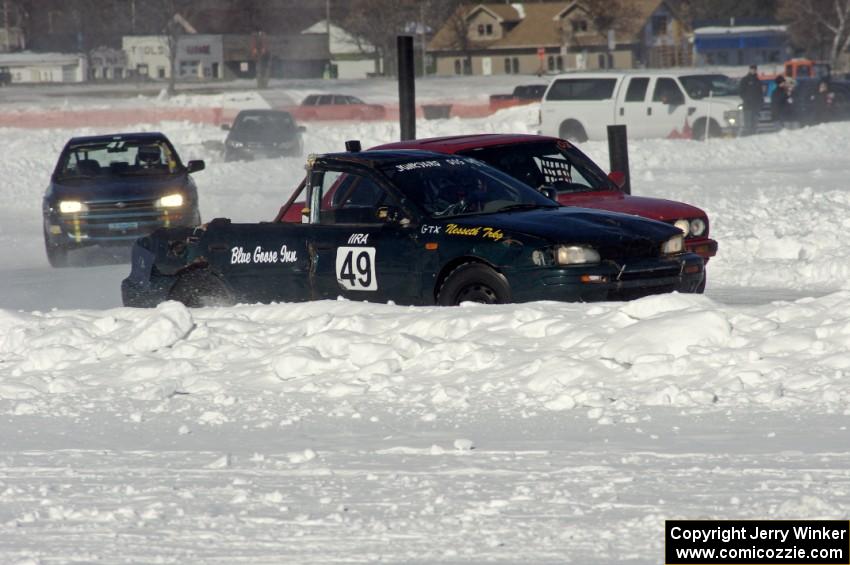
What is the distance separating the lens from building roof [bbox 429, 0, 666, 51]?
3637 inches

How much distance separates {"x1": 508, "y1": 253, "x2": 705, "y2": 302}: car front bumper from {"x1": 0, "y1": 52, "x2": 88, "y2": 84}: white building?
87644 mm

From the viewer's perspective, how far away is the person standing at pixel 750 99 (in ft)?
98.9

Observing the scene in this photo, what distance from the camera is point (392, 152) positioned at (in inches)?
401

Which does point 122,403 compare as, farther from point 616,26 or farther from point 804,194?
point 616,26

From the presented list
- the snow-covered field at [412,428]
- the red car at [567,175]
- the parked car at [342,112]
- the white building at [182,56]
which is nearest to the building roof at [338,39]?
the white building at [182,56]

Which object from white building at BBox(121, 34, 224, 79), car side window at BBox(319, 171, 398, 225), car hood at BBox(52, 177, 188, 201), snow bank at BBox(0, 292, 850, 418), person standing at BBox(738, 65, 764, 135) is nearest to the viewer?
snow bank at BBox(0, 292, 850, 418)

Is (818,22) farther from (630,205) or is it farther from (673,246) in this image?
(673,246)

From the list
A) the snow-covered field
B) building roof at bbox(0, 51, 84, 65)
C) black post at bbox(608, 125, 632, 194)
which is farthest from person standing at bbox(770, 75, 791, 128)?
building roof at bbox(0, 51, 84, 65)

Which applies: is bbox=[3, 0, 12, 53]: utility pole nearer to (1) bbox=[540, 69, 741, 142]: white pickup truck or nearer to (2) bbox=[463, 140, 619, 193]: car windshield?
(1) bbox=[540, 69, 741, 142]: white pickup truck

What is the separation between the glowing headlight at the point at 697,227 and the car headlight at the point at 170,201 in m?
7.05

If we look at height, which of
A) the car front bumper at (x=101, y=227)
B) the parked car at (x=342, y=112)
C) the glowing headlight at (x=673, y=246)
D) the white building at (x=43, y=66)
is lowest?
the car front bumper at (x=101, y=227)

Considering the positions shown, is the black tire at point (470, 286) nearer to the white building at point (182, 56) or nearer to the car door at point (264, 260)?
the car door at point (264, 260)

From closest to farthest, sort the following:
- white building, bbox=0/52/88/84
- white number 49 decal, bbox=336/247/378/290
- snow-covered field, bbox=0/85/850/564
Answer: snow-covered field, bbox=0/85/850/564 → white number 49 decal, bbox=336/247/378/290 → white building, bbox=0/52/88/84

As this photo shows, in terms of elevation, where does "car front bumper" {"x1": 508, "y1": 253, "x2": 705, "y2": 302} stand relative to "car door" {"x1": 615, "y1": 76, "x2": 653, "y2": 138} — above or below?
below
